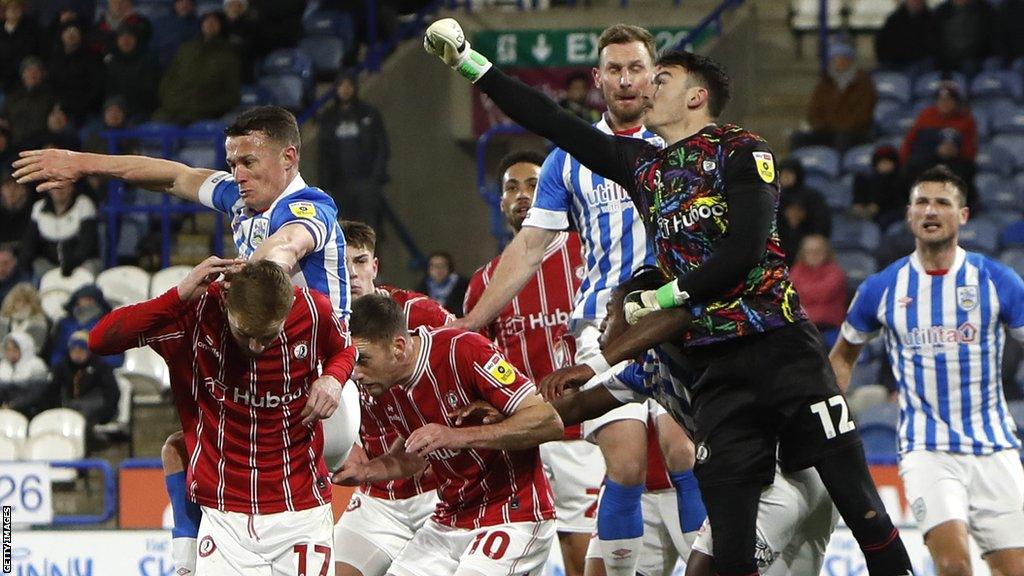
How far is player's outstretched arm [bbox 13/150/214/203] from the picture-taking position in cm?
587

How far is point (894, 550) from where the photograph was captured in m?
5.28

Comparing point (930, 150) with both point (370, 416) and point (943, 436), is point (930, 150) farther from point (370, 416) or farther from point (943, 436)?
point (370, 416)

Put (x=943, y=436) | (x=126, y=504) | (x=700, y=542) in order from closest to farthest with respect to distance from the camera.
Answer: (x=700, y=542) → (x=943, y=436) → (x=126, y=504)

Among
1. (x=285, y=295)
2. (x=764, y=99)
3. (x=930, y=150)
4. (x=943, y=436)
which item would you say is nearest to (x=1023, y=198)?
(x=930, y=150)

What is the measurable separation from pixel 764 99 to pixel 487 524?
10.0 m

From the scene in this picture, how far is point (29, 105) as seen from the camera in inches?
596

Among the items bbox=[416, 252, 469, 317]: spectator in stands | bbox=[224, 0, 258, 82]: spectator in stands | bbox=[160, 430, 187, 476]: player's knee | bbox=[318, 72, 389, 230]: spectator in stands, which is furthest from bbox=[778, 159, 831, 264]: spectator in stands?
bbox=[160, 430, 187, 476]: player's knee

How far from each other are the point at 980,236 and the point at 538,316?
551 centimetres

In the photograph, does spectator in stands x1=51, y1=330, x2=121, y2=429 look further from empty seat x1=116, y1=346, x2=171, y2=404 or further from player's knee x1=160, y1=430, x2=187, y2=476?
player's knee x1=160, y1=430, x2=187, y2=476

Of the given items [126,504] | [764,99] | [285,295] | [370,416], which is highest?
[764,99]

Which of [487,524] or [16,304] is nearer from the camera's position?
[487,524]

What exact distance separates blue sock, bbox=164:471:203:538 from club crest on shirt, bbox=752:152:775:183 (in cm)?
238

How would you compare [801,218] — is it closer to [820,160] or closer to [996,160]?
[820,160]

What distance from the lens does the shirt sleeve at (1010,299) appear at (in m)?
7.27
